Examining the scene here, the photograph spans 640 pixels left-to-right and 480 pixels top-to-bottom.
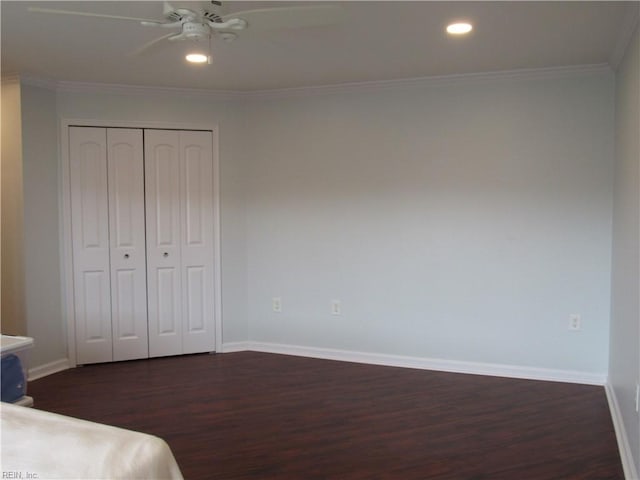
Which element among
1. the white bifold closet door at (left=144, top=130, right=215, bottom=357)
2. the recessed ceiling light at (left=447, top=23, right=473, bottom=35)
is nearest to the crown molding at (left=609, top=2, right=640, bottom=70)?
the recessed ceiling light at (left=447, top=23, right=473, bottom=35)

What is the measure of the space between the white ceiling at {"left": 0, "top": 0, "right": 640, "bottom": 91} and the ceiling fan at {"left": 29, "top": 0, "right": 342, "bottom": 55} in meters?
0.09

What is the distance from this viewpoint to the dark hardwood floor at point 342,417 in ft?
9.27

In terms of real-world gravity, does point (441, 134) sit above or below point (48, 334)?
above

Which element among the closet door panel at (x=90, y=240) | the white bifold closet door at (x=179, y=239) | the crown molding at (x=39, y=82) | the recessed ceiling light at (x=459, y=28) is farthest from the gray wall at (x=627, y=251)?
the crown molding at (x=39, y=82)

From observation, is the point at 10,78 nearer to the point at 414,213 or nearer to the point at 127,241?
the point at 127,241

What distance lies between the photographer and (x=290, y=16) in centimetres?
233

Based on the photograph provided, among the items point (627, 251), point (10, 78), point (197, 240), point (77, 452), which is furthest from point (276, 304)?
point (77, 452)

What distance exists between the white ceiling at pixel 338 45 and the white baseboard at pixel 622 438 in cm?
222

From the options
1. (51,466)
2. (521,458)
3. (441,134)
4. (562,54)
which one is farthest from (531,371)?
(51,466)

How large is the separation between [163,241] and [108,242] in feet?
1.49

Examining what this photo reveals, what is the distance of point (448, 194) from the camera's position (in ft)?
14.1

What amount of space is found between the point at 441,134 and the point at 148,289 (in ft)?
9.29

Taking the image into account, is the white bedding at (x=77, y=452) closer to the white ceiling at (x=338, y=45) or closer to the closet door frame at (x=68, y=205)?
the white ceiling at (x=338, y=45)

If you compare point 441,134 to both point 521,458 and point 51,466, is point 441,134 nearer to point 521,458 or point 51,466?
point 521,458
